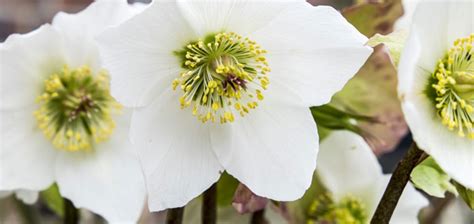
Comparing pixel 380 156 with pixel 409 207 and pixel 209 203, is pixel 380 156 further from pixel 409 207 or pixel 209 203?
pixel 209 203

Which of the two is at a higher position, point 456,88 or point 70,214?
point 456,88

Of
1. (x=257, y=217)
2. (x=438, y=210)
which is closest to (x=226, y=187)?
(x=257, y=217)

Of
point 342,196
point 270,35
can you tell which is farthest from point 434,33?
point 342,196

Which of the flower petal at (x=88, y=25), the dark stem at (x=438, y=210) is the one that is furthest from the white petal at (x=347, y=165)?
the flower petal at (x=88, y=25)

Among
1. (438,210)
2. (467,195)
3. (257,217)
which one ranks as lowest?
(438,210)

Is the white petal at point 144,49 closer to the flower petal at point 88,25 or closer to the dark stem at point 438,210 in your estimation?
the flower petal at point 88,25

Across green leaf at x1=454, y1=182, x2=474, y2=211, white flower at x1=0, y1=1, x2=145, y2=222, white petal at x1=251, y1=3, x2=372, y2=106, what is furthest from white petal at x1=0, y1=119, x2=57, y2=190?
green leaf at x1=454, y1=182, x2=474, y2=211

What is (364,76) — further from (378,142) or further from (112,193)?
(112,193)
